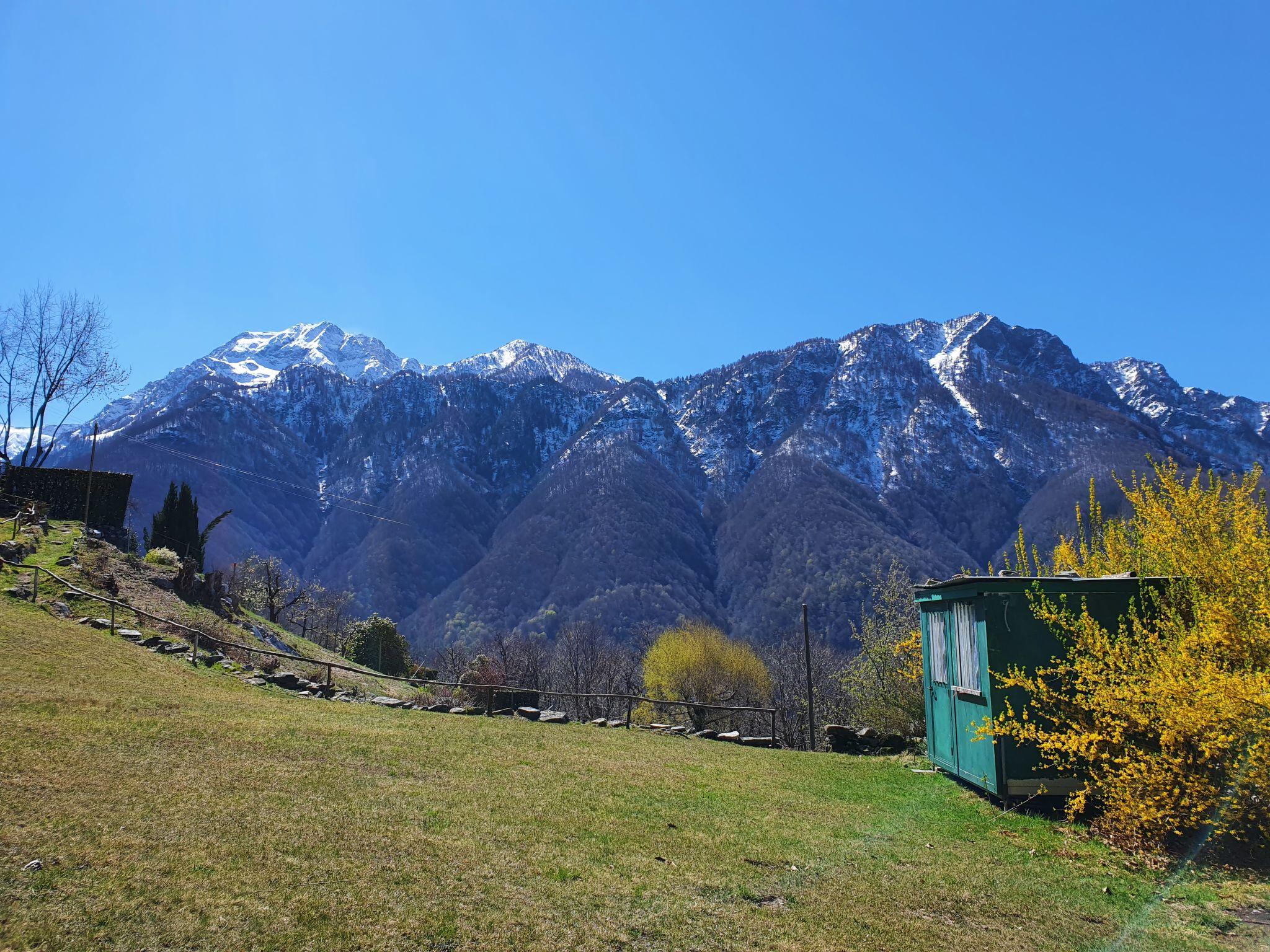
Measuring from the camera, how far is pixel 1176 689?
26.8 ft

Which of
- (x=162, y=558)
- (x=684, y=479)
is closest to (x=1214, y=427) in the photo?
(x=684, y=479)

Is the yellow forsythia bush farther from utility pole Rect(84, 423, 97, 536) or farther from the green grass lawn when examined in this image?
utility pole Rect(84, 423, 97, 536)

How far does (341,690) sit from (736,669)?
1416 inches

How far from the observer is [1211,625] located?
8.71 metres

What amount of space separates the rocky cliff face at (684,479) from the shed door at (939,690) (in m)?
78.1

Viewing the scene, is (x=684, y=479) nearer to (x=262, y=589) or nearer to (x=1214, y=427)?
(x=262, y=589)

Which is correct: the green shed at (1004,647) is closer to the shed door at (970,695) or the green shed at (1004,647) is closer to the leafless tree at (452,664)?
the shed door at (970,695)

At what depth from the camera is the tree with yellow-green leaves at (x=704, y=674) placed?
47.8m

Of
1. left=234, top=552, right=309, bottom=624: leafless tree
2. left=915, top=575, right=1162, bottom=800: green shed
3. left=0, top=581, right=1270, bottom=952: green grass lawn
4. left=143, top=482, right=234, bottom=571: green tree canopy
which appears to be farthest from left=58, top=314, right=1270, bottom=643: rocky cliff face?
left=0, top=581, right=1270, bottom=952: green grass lawn

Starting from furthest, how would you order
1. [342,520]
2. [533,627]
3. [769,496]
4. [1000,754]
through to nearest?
1. [342,520]
2. [769,496]
3. [533,627]
4. [1000,754]

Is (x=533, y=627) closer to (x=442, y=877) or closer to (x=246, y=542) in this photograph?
(x=246, y=542)

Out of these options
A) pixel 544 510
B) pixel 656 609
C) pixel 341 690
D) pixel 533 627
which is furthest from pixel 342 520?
pixel 341 690

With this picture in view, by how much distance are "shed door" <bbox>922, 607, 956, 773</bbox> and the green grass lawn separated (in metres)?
0.79

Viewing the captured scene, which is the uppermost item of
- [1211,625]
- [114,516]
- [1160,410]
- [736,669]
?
[1160,410]
